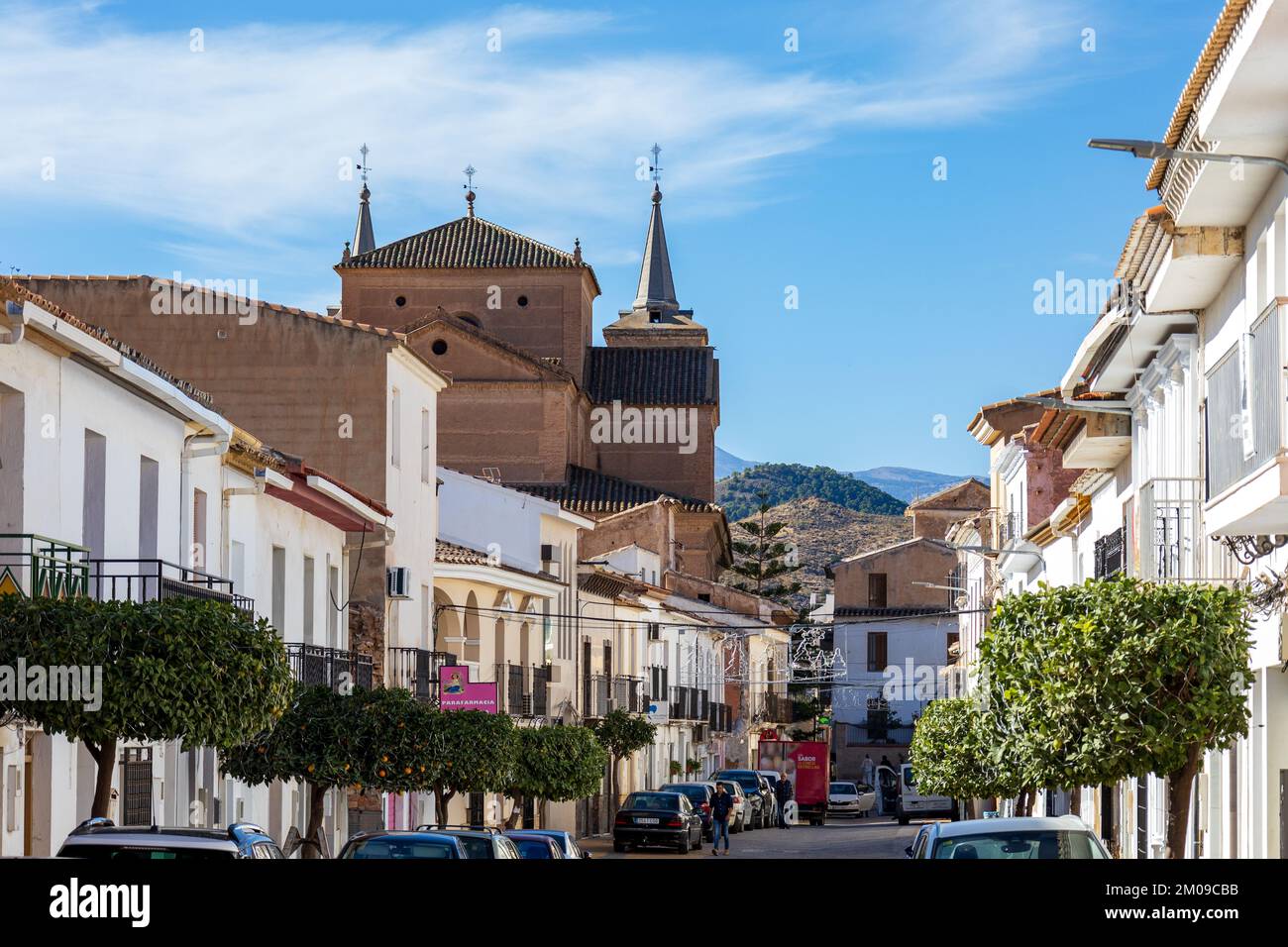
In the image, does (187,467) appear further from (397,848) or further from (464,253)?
(464,253)

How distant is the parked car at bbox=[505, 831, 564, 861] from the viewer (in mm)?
21359

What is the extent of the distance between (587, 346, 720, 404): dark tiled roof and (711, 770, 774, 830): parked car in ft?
82.1

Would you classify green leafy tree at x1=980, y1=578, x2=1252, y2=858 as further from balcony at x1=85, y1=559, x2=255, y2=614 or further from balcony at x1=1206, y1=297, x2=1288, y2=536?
balcony at x1=85, y1=559, x2=255, y2=614

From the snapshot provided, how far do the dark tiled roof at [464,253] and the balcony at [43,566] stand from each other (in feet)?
206

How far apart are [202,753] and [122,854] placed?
549 inches

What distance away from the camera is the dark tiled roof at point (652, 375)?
284ft

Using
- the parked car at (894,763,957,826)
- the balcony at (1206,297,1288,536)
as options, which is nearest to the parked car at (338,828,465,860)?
the balcony at (1206,297,1288,536)

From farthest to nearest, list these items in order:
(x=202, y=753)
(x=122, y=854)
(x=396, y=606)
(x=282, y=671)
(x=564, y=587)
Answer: (x=564, y=587) → (x=396, y=606) → (x=202, y=753) → (x=282, y=671) → (x=122, y=854)

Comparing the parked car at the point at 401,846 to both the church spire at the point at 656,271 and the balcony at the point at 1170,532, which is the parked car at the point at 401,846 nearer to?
the balcony at the point at 1170,532

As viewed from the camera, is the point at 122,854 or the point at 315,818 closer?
the point at 122,854

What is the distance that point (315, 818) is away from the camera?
2336cm

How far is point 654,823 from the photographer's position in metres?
44.7
